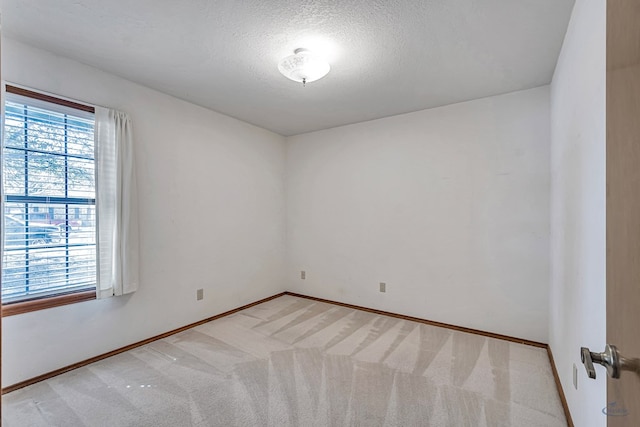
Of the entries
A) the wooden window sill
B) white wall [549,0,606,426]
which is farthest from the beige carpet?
the wooden window sill

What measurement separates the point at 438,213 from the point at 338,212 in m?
1.30

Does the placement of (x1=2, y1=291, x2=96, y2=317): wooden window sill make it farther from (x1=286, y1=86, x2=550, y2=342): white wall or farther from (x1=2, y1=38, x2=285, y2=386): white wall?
(x1=286, y1=86, x2=550, y2=342): white wall

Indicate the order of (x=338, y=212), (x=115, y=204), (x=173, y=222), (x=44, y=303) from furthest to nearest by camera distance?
(x=338, y=212) < (x=173, y=222) < (x=115, y=204) < (x=44, y=303)

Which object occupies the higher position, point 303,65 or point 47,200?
point 303,65

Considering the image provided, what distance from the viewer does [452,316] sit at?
3.24 metres

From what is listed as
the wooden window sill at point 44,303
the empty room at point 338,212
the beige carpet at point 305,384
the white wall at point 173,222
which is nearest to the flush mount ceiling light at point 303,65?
the empty room at point 338,212

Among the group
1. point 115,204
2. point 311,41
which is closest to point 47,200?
point 115,204

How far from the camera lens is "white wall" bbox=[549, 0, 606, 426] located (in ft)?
4.35

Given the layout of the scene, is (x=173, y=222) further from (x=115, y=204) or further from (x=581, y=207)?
(x=581, y=207)

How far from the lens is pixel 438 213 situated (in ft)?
10.9
